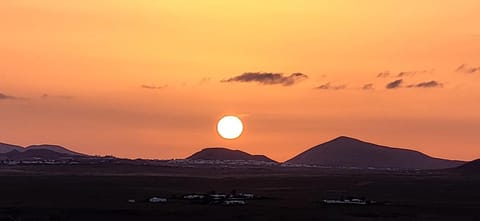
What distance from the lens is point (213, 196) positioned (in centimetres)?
8081

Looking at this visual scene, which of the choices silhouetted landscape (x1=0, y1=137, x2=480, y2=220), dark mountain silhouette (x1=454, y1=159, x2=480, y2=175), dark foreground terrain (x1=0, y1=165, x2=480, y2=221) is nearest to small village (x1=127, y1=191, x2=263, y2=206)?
silhouetted landscape (x1=0, y1=137, x2=480, y2=220)

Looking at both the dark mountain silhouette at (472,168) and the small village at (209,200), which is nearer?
the small village at (209,200)

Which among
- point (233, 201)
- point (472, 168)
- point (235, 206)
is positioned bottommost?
point (235, 206)

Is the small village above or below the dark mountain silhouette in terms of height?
below

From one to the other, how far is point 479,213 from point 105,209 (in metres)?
32.2

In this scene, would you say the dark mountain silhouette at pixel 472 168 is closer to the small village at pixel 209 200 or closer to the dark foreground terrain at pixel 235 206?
the dark foreground terrain at pixel 235 206

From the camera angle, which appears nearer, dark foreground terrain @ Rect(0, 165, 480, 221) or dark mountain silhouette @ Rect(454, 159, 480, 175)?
dark foreground terrain @ Rect(0, 165, 480, 221)

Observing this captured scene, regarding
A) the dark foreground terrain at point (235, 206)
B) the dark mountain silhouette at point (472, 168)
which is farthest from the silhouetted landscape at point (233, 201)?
the dark mountain silhouette at point (472, 168)

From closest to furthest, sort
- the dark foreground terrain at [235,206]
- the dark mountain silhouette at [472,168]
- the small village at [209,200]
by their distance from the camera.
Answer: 1. the dark foreground terrain at [235,206]
2. the small village at [209,200]
3. the dark mountain silhouette at [472,168]

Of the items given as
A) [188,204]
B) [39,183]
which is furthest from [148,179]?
[188,204]

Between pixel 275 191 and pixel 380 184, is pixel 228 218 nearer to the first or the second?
pixel 275 191

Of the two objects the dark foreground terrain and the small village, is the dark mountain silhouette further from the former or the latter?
the small village

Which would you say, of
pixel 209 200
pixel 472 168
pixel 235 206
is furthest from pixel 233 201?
pixel 472 168

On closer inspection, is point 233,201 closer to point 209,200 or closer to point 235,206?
point 209,200
